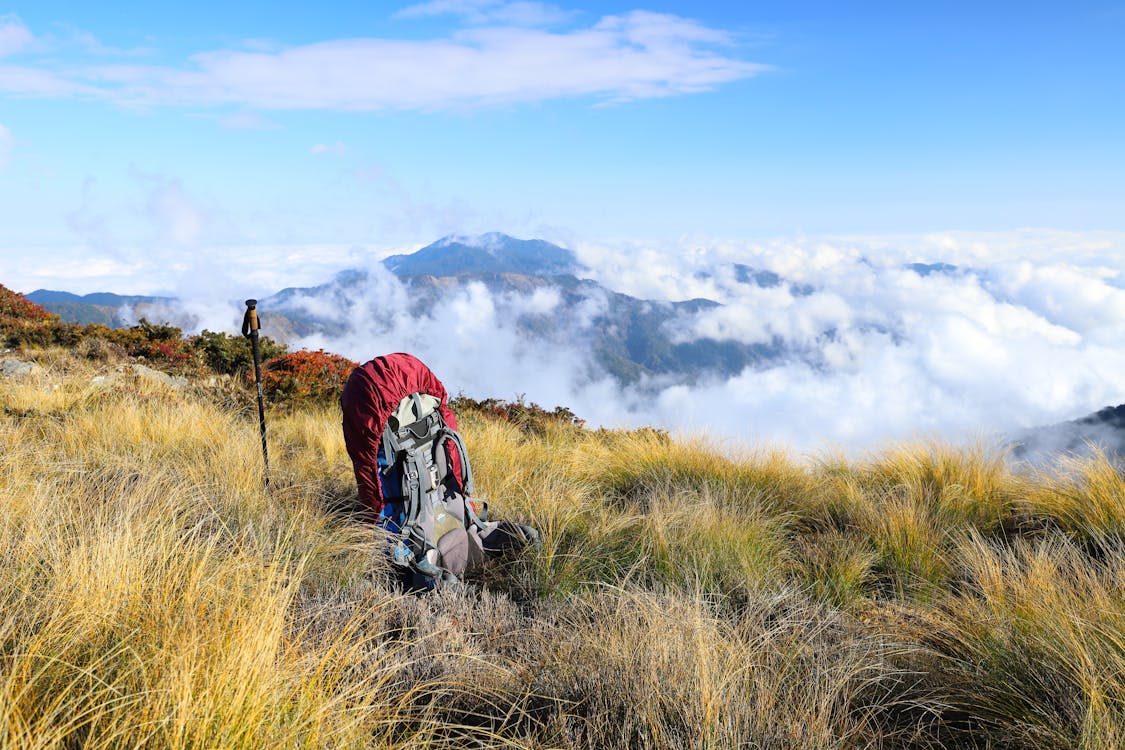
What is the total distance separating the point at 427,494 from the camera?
4176 mm

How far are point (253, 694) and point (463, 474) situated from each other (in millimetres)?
2725

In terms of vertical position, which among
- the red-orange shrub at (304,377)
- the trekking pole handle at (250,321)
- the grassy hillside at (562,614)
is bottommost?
the grassy hillside at (562,614)

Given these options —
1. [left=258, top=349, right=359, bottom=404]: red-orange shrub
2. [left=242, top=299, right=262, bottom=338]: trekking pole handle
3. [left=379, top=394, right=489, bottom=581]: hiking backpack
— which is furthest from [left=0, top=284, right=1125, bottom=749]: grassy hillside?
[left=258, top=349, right=359, bottom=404]: red-orange shrub

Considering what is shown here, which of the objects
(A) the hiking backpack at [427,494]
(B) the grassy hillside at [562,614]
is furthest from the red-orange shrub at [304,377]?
(A) the hiking backpack at [427,494]

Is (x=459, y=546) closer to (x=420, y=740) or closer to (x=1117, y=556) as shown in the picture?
(x=420, y=740)

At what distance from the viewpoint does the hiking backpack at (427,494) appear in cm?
394

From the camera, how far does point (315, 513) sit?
4320 mm

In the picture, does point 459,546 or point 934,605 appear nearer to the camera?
point 934,605

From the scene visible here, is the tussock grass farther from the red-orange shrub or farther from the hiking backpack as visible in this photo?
the red-orange shrub

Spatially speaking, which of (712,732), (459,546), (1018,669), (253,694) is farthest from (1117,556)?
(253,694)

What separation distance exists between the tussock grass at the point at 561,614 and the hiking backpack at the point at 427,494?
22cm

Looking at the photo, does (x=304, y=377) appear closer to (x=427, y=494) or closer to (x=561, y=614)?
(x=427, y=494)

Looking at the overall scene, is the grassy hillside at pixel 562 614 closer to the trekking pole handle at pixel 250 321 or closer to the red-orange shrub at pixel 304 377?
the trekking pole handle at pixel 250 321

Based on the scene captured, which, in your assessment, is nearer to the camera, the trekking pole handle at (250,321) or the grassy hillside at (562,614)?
the grassy hillside at (562,614)
